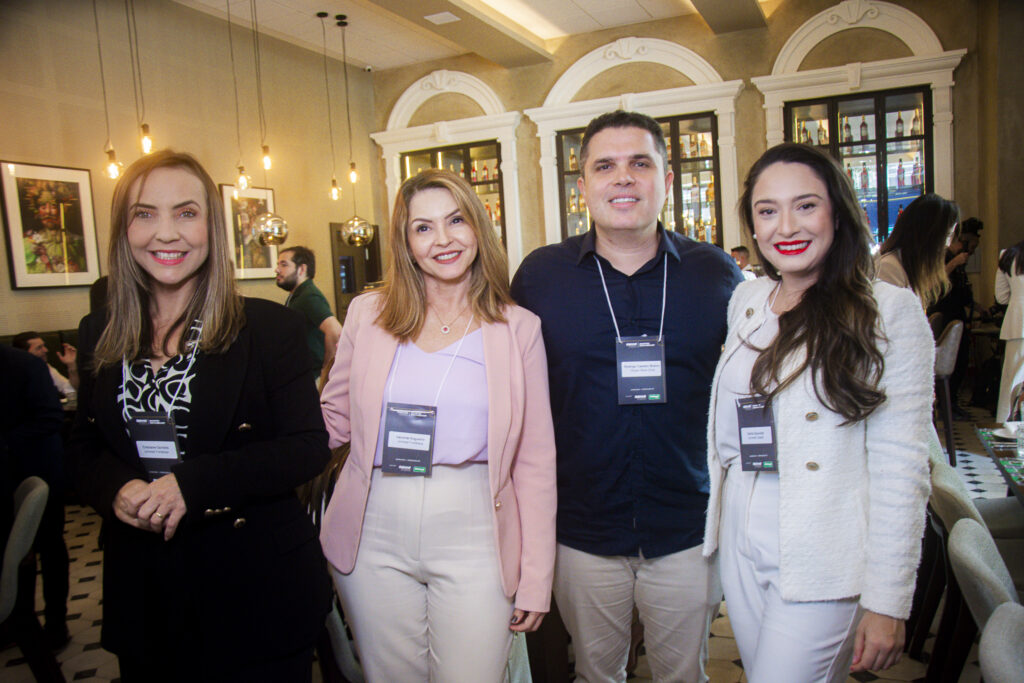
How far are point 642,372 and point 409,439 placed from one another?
640 mm

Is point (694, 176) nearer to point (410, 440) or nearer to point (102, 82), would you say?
point (102, 82)

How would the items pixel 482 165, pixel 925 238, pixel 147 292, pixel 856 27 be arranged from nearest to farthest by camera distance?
1. pixel 147 292
2. pixel 925 238
3. pixel 856 27
4. pixel 482 165

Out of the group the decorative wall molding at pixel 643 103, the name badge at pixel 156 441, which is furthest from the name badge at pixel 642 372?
the decorative wall molding at pixel 643 103

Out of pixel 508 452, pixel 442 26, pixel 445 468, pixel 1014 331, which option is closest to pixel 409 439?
pixel 445 468

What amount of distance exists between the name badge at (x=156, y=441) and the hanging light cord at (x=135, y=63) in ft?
22.5

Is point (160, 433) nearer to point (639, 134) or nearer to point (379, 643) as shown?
point (379, 643)

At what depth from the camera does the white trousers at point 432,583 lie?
163 centimetres

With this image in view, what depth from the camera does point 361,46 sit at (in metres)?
9.62

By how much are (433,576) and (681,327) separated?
905mm

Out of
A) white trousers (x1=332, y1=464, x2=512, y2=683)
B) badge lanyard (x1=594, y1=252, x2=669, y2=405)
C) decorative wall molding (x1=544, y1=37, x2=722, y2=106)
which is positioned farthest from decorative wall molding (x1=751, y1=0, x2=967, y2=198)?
white trousers (x1=332, y1=464, x2=512, y2=683)

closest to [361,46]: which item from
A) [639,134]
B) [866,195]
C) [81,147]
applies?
[81,147]

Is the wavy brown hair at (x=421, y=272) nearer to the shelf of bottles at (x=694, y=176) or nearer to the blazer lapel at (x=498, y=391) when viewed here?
the blazer lapel at (x=498, y=391)

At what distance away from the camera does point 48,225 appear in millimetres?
6480

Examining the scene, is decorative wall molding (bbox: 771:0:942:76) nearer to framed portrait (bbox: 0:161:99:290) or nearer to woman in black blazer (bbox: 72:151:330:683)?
framed portrait (bbox: 0:161:99:290)
